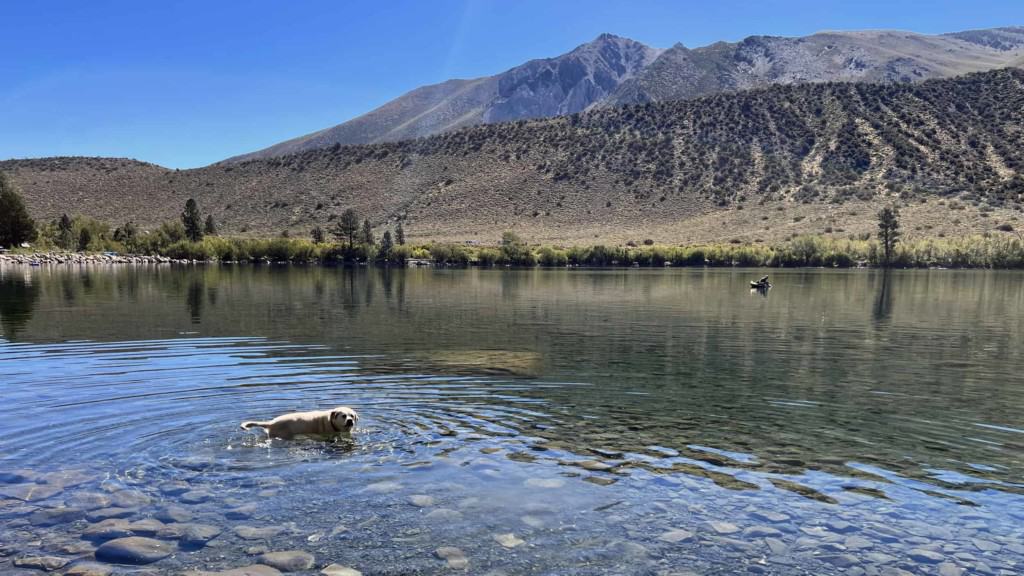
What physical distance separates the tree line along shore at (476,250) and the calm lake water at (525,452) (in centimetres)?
5871

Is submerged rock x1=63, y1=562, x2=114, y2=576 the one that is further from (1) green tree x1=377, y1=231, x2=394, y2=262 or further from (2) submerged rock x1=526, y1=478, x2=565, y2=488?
(1) green tree x1=377, y1=231, x2=394, y2=262

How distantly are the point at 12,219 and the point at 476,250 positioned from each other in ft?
174

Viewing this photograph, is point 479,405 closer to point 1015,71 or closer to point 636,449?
point 636,449

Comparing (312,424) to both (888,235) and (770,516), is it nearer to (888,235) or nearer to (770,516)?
(770,516)

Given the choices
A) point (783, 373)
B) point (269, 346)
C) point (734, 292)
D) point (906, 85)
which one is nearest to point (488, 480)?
point (783, 373)

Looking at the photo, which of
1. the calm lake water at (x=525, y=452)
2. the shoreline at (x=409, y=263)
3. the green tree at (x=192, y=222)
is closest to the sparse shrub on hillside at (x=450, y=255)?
the shoreline at (x=409, y=263)

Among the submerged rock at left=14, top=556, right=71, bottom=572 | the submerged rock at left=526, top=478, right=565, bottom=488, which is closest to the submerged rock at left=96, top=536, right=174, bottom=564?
the submerged rock at left=14, top=556, right=71, bottom=572

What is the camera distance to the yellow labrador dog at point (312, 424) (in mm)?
9781

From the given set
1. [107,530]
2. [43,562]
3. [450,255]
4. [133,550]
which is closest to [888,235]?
[450,255]

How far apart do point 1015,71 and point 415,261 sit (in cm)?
10344

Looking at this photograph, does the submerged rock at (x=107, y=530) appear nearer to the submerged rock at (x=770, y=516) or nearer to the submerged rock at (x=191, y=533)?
the submerged rock at (x=191, y=533)

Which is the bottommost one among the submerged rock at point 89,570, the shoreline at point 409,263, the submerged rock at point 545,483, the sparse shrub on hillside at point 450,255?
the submerged rock at point 545,483

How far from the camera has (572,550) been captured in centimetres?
637

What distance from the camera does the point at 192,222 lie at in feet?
308
